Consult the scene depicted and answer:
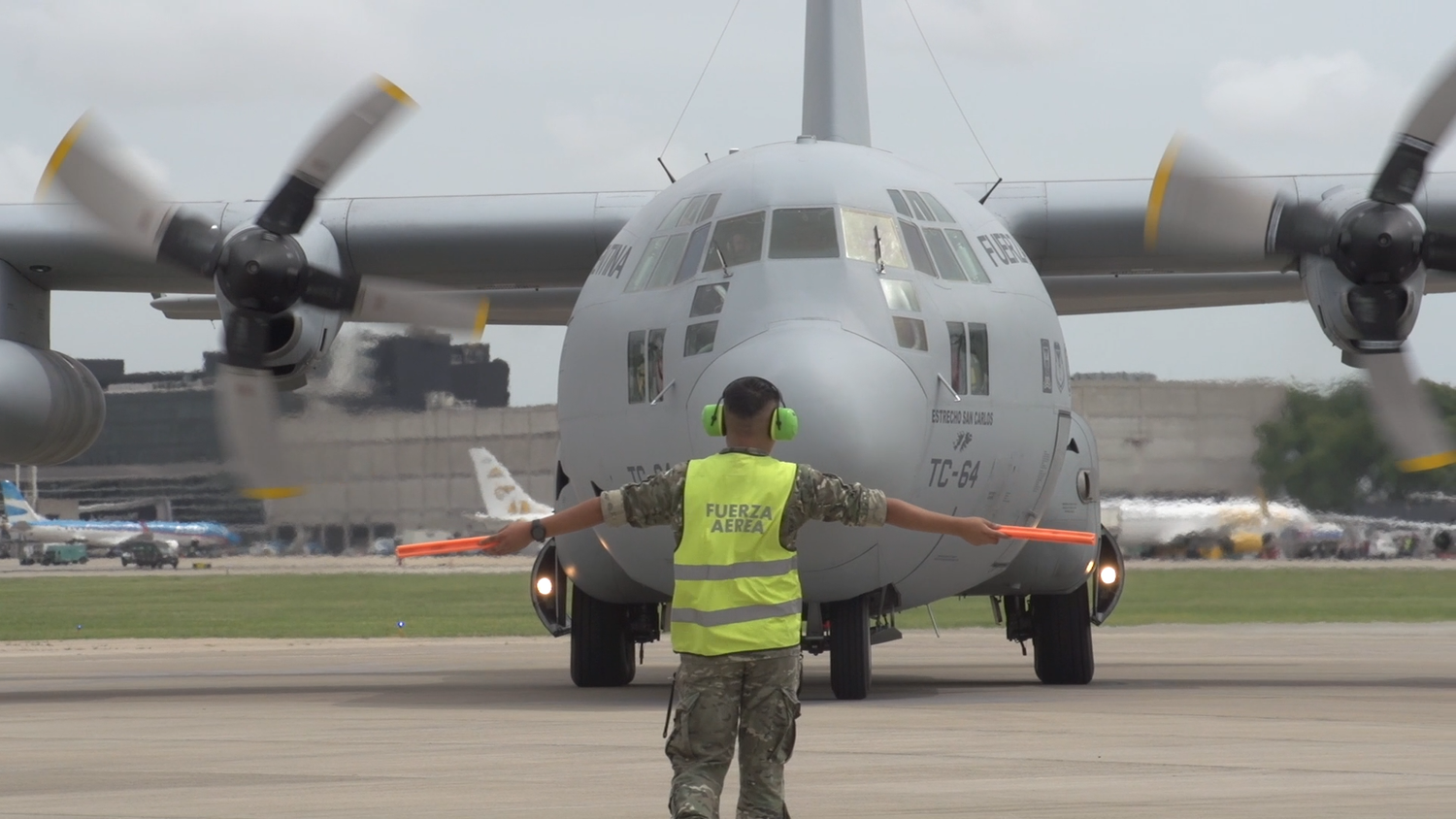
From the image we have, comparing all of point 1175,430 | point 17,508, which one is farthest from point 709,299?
point 17,508

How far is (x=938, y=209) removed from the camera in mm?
12219

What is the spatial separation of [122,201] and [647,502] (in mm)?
9627

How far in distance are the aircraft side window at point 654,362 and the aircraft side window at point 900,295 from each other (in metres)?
1.31

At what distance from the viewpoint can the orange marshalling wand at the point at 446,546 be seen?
20.3ft

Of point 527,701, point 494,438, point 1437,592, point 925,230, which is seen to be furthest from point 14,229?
point 1437,592

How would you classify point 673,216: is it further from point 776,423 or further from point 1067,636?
point 776,423

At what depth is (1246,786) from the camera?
7094 mm

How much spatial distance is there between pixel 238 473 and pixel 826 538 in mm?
5614

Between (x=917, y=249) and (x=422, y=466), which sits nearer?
(x=917, y=249)

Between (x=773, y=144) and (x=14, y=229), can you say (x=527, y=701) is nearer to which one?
(x=773, y=144)

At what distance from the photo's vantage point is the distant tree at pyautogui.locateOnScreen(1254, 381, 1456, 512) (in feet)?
62.3

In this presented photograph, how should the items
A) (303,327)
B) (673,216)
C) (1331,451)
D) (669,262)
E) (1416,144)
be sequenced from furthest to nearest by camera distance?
(1331,451), (303,327), (1416,144), (673,216), (669,262)

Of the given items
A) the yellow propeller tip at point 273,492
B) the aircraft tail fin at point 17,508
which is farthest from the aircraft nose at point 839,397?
the aircraft tail fin at point 17,508

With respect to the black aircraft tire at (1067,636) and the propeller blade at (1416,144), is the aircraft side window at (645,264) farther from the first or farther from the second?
the propeller blade at (1416,144)
